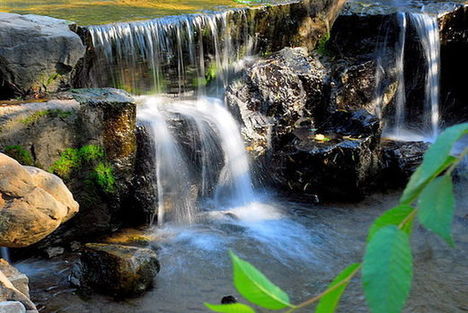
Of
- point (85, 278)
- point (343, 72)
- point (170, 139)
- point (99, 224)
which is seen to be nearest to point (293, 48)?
point (343, 72)

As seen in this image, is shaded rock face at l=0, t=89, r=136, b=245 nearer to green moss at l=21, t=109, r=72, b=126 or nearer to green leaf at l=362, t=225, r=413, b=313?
green moss at l=21, t=109, r=72, b=126

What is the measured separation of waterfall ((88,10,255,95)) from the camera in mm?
8211

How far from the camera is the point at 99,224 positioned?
6.81 m

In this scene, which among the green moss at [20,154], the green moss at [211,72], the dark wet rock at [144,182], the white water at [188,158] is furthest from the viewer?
the green moss at [211,72]

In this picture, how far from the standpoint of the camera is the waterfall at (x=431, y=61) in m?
10.4

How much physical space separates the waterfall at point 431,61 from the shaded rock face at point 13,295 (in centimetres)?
803

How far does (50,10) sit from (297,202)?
585 cm

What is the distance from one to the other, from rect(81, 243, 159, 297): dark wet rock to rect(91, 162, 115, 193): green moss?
1.16 meters

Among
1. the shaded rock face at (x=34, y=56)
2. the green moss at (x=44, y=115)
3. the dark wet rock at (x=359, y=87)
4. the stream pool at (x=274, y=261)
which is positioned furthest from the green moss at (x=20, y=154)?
the dark wet rock at (x=359, y=87)

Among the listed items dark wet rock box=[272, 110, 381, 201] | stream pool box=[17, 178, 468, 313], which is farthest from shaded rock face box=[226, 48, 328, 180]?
stream pool box=[17, 178, 468, 313]

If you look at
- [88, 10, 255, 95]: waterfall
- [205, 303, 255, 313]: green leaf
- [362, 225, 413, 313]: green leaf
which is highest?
[88, 10, 255, 95]: waterfall

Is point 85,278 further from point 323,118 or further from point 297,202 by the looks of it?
point 323,118

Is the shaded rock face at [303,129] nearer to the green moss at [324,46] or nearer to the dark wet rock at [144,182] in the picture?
the green moss at [324,46]

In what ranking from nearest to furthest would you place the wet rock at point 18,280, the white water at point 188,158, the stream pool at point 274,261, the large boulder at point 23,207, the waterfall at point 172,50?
the wet rock at point 18,280
the large boulder at point 23,207
the stream pool at point 274,261
the white water at point 188,158
the waterfall at point 172,50
